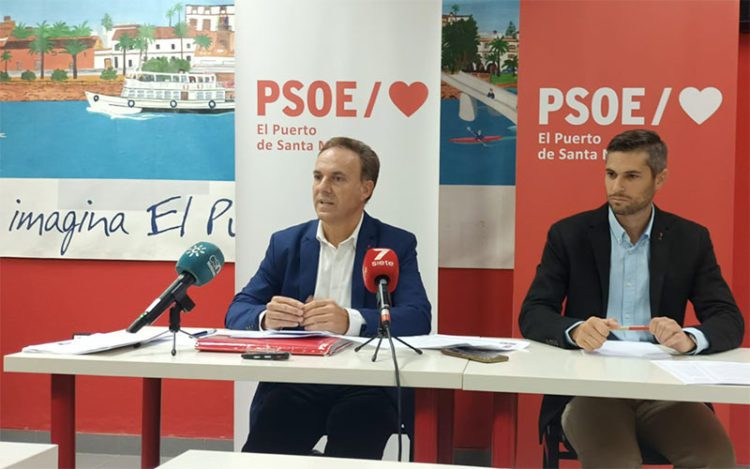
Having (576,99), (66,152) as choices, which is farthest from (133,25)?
(576,99)

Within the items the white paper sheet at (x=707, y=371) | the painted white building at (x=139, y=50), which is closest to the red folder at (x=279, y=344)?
the white paper sheet at (x=707, y=371)

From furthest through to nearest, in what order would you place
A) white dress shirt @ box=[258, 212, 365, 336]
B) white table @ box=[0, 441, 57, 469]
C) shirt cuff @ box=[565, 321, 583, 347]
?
1. white dress shirt @ box=[258, 212, 365, 336]
2. shirt cuff @ box=[565, 321, 583, 347]
3. white table @ box=[0, 441, 57, 469]

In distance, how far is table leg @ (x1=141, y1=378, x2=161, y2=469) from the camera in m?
2.78

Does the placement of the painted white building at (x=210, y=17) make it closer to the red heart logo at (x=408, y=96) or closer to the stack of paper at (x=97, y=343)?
the red heart logo at (x=408, y=96)

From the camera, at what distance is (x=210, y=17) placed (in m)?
4.46

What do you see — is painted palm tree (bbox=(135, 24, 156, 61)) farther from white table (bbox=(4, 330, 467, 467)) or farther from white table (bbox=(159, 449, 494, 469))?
white table (bbox=(159, 449, 494, 469))

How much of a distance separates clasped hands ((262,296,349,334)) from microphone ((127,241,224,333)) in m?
0.23

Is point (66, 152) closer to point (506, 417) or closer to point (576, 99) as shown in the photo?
point (576, 99)

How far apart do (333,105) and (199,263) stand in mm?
1374

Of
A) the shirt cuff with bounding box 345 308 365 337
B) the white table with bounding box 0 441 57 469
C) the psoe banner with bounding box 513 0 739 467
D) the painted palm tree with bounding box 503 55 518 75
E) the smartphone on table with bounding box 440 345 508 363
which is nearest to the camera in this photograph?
the white table with bounding box 0 441 57 469

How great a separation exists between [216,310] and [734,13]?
281 cm

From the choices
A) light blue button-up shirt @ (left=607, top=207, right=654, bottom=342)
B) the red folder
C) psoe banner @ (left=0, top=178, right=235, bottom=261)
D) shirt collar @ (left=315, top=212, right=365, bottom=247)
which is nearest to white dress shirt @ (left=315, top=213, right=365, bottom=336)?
shirt collar @ (left=315, top=212, right=365, bottom=247)

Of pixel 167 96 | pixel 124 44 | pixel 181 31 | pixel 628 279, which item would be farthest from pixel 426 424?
pixel 124 44

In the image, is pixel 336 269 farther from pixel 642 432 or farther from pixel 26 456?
pixel 26 456
